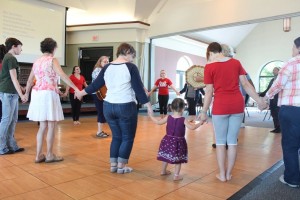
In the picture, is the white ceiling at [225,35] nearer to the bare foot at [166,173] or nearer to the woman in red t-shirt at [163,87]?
the woman in red t-shirt at [163,87]

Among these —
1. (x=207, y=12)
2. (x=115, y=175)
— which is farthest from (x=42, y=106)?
(x=207, y=12)

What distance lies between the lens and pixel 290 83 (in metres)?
2.43

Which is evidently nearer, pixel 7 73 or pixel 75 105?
pixel 7 73

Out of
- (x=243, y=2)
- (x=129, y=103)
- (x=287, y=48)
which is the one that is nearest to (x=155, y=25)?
(x=243, y=2)

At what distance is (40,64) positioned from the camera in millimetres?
2969

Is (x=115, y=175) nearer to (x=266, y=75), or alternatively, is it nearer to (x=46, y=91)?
(x=46, y=91)

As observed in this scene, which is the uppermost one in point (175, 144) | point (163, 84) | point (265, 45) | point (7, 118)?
point (265, 45)

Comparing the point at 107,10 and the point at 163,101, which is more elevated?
the point at 107,10

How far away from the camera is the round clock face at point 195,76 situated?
6160 millimetres

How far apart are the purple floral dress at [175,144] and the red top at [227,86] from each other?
1.25 ft

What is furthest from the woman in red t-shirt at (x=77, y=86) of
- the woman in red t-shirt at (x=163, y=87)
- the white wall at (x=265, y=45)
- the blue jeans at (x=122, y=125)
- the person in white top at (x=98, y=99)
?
the white wall at (x=265, y=45)

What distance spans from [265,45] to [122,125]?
15509 millimetres

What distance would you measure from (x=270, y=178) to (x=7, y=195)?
95.1 inches

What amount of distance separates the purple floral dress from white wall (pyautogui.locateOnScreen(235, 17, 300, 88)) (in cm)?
1452
